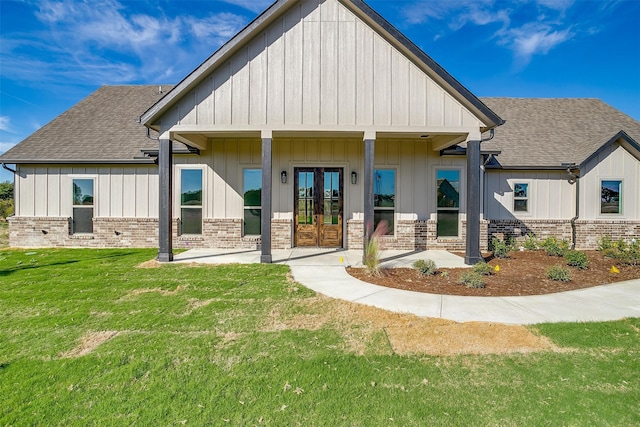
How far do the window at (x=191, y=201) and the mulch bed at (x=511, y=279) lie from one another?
5.52m

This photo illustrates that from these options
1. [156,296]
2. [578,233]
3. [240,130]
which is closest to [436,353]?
[156,296]

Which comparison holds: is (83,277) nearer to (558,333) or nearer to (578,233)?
(558,333)

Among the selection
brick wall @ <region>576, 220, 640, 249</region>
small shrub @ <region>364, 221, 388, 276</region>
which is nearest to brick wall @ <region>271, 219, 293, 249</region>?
small shrub @ <region>364, 221, 388, 276</region>

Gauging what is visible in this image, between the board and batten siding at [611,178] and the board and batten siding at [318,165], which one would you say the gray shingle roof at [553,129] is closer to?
the board and batten siding at [611,178]

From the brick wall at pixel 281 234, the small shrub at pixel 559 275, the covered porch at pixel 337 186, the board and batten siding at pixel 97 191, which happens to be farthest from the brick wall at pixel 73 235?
the small shrub at pixel 559 275

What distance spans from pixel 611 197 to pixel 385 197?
741 cm

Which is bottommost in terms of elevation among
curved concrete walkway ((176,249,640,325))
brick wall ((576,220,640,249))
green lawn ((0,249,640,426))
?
green lawn ((0,249,640,426))

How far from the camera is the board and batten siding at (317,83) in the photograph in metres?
7.51

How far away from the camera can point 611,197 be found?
10.1 metres

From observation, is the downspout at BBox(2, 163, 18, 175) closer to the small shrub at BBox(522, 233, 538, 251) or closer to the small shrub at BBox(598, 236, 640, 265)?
the small shrub at BBox(522, 233, 538, 251)

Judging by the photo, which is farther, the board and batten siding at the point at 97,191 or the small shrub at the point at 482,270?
the board and batten siding at the point at 97,191

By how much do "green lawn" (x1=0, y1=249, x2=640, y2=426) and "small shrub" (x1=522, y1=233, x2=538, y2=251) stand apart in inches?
243

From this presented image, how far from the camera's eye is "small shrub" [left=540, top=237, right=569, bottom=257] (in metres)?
8.74

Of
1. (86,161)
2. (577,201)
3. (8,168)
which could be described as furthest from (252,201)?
(577,201)
